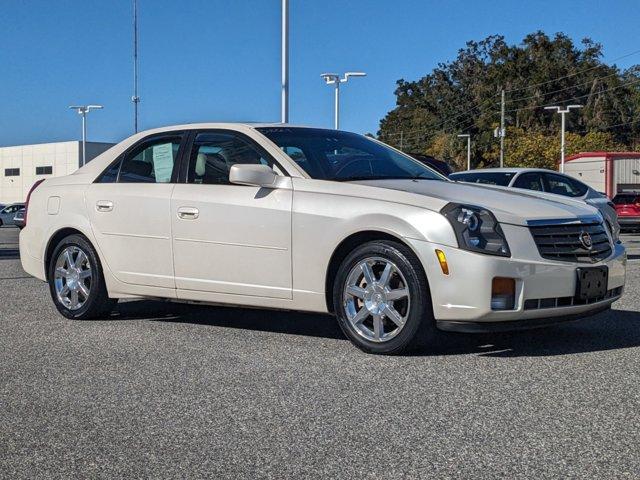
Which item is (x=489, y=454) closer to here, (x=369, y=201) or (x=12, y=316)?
(x=369, y=201)

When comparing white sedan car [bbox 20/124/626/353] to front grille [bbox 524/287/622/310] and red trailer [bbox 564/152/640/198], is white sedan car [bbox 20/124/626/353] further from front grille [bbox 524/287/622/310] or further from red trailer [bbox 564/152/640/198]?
red trailer [bbox 564/152/640/198]

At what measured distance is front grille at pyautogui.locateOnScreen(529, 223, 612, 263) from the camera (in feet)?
18.0

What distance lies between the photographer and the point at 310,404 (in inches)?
174

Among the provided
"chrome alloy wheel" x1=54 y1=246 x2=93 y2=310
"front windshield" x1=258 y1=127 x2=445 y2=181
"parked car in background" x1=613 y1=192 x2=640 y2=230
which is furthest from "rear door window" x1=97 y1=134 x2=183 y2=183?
"parked car in background" x1=613 y1=192 x2=640 y2=230

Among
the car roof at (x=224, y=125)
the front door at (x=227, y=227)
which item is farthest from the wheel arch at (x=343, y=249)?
the car roof at (x=224, y=125)

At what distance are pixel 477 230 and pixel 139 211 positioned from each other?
9.17ft

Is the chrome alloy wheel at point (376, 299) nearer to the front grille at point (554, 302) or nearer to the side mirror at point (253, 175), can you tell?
the front grille at point (554, 302)

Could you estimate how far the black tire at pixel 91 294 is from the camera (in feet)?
23.8

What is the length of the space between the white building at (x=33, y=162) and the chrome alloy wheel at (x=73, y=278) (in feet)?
234

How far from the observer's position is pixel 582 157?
172ft

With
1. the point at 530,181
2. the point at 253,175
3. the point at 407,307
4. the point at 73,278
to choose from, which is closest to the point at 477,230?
the point at 407,307

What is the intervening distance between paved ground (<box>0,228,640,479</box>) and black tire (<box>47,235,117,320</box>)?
17.9 inches

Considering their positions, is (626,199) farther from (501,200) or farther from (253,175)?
(253,175)

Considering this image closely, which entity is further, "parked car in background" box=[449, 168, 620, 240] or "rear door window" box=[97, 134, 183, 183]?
"parked car in background" box=[449, 168, 620, 240]
